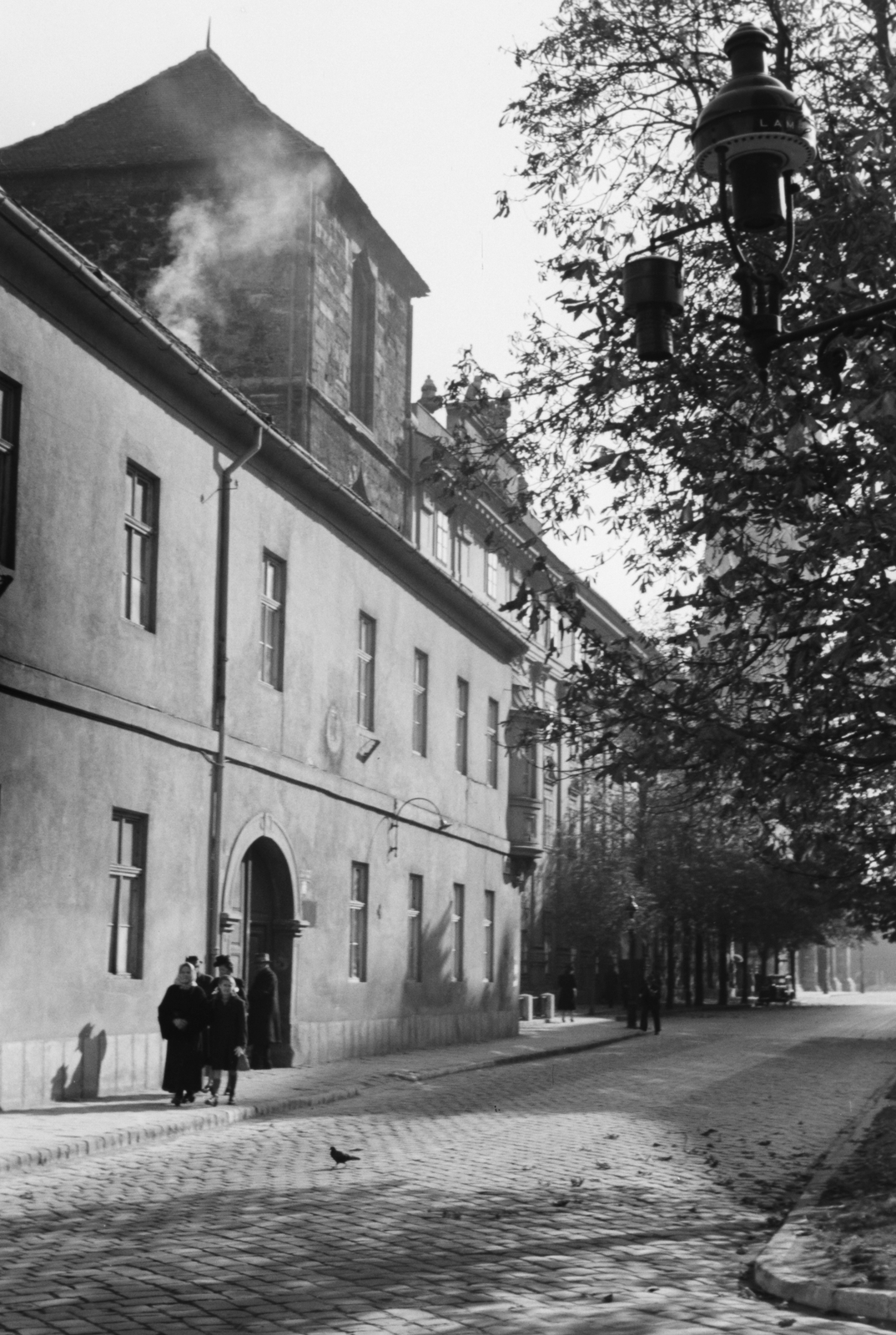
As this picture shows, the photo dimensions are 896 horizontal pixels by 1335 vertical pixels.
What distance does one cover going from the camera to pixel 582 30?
619 inches

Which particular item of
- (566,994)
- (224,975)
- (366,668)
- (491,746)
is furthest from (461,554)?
(224,975)

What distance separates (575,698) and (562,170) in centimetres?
489

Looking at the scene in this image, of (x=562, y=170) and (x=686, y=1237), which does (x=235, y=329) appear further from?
(x=686, y=1237)

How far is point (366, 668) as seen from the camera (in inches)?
1078

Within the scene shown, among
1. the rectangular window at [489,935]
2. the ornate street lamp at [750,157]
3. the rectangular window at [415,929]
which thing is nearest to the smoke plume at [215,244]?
the rectangular window at [415,929]

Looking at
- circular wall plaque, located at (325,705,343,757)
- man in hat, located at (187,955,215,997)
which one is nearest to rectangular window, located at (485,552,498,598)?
circular wall plaque, located at (325,705,343,757)

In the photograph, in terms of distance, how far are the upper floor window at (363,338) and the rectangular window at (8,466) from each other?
20.5 meters

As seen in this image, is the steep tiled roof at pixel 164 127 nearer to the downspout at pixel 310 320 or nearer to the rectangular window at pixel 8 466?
the downspout at pixel 310 320

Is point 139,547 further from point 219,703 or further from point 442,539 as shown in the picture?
point 442,539

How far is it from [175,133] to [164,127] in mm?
439

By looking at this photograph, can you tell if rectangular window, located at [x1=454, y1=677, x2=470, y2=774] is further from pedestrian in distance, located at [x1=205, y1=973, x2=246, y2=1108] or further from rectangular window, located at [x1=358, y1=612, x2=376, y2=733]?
pedestrian in distance, located at [x1=205, y1=973, x2=246, y2=1108]

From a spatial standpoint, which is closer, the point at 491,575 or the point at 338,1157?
the point at 338,1157

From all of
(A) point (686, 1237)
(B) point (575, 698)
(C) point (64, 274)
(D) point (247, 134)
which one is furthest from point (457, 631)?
(A) point (686, 1237)

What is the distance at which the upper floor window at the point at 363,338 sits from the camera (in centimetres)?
3712
